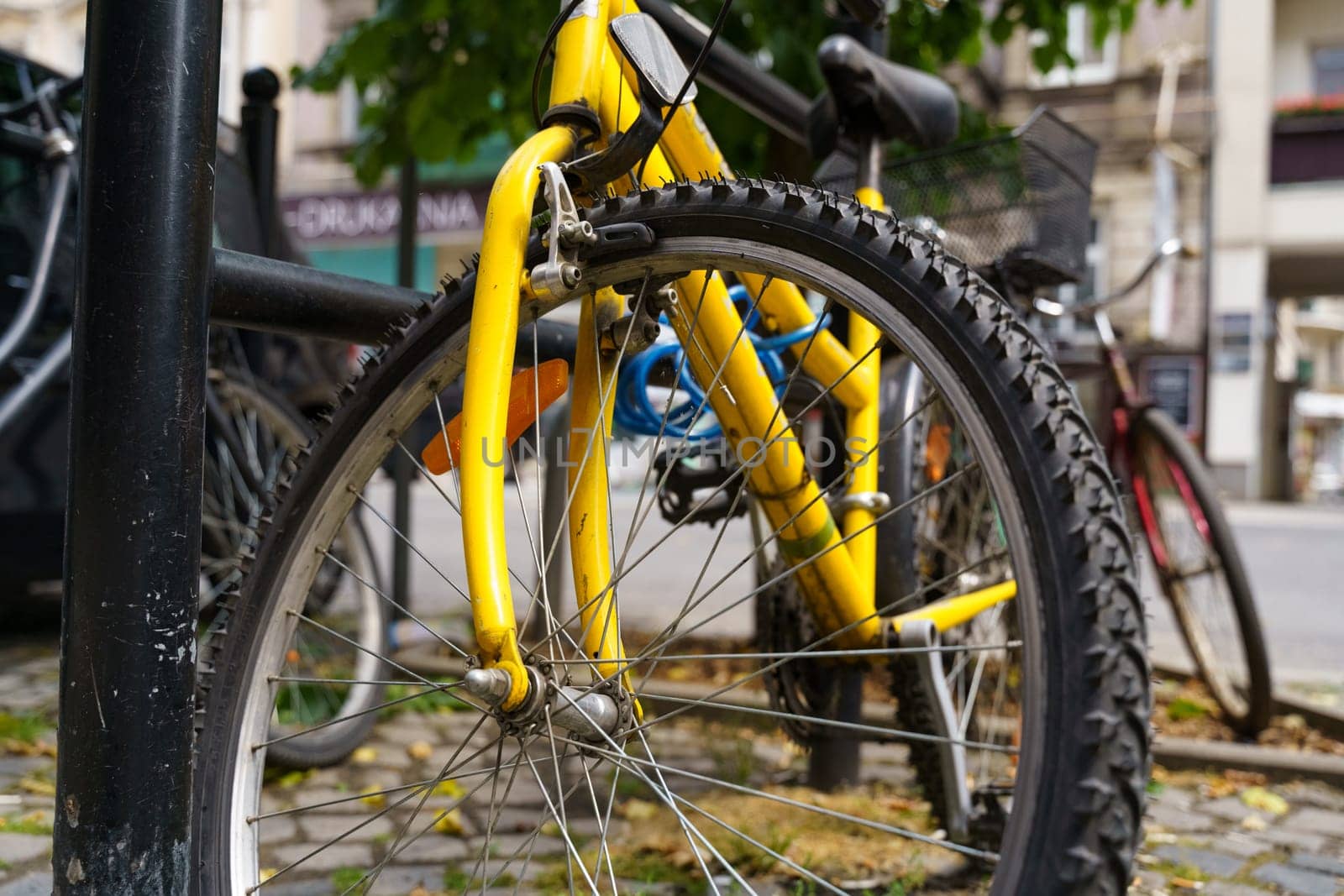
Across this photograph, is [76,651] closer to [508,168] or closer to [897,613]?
[508,168]

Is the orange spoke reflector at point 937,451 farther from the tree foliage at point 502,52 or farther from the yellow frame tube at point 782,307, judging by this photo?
the tree foliage at point 502,52

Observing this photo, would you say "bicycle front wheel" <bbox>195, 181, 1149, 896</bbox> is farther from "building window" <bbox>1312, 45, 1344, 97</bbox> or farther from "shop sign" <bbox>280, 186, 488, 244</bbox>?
"building window" <bbox>1312, 45, 1344, 97</bbox>

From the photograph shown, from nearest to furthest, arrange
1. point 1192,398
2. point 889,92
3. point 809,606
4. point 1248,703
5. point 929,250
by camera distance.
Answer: point 929,250 < point 809,606 < point 889,92 < point 1248,703 < point 1192,398

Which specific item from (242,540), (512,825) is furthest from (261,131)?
(512,825)

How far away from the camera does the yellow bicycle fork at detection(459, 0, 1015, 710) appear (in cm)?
133

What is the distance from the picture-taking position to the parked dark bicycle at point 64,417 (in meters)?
2.80

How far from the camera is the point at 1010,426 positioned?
105cm

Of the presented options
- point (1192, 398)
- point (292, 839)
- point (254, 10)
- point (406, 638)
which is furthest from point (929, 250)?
point (254, 10)

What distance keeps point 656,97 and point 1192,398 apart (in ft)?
54.8

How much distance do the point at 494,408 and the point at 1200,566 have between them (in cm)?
264

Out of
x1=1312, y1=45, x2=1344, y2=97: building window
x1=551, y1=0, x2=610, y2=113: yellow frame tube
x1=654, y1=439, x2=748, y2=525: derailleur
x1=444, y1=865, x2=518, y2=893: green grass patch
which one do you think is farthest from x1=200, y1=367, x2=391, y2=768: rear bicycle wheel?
x1=1312, y1=45, x2=1344, y2=97: building window

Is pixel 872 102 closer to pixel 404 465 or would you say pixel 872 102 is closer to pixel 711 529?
pixel 711 529

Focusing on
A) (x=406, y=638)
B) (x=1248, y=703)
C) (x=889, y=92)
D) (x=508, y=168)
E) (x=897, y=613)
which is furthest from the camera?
(x=406, y=638)

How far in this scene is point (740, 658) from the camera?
5.57 feet
